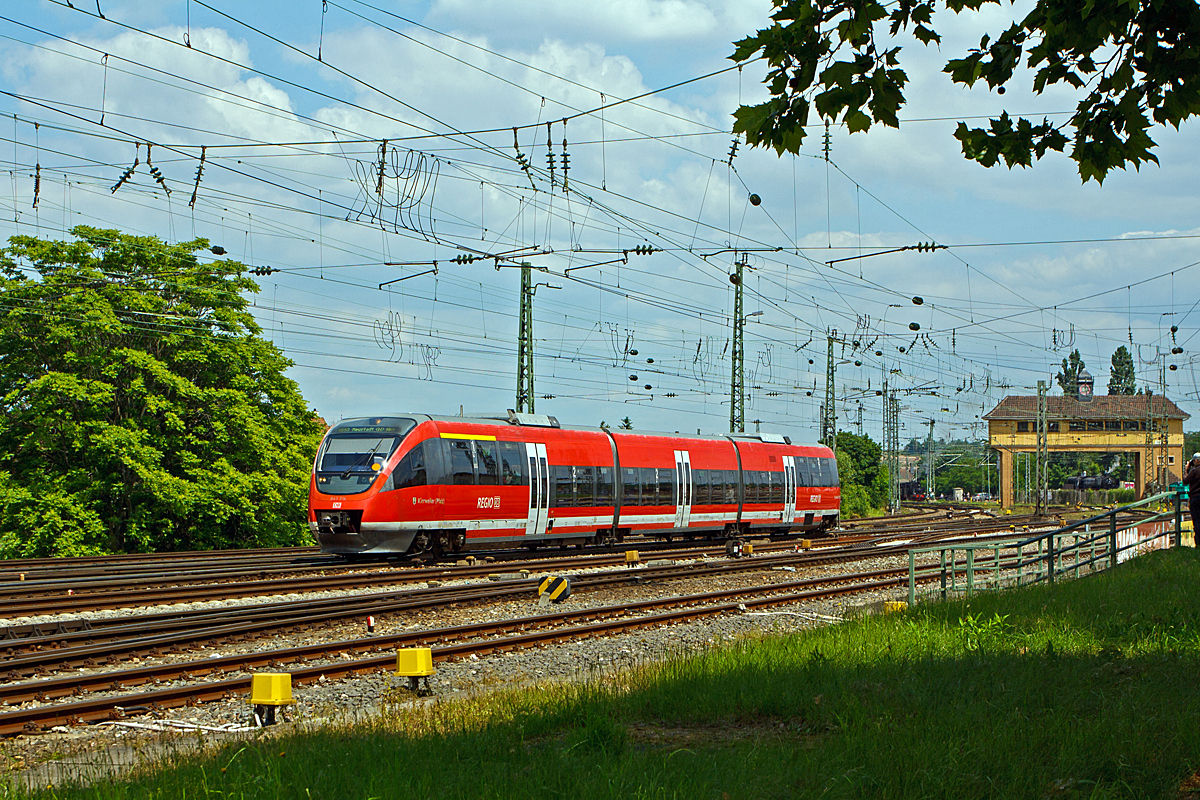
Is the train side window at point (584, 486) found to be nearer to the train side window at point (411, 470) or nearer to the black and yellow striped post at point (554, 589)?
the train side window at point (411, 470)

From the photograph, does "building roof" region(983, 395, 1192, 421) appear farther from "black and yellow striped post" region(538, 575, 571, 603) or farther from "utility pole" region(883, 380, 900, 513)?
"black and yellow striped post" region(538, 575, 571, 603)

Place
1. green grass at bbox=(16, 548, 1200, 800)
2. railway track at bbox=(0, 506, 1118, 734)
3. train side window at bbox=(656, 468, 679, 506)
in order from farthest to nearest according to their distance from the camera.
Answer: train side window at bbox=(656, 468, 679, 506), railway track at bbox=(0, 506, 1118, 734), green grass at bbox=(16, 548, 1200, 800)

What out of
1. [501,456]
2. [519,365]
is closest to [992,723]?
[501,456]

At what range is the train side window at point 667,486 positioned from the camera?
3034 centimetres

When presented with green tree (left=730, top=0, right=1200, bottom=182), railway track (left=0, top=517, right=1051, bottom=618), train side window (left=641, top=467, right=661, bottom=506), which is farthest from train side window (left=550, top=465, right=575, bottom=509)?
green tree (left=730, top=0, right=1200, bottom=182)

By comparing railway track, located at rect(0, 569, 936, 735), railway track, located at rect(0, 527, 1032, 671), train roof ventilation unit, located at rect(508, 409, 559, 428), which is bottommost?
railway track, located at rect(0, 569, 936, 735)

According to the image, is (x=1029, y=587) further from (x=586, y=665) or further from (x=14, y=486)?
(x=14, y=486)

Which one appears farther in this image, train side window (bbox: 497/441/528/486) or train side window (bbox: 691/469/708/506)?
train side window (bbox: 691/469/708/506)

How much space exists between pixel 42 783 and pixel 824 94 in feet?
21.6

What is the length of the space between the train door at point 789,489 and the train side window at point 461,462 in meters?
15.0

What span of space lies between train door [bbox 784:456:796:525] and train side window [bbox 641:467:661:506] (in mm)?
7334

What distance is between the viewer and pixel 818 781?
5.78m

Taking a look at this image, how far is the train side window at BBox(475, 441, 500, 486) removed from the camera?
80.1 feet

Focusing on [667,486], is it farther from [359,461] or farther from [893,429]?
[893,429]
